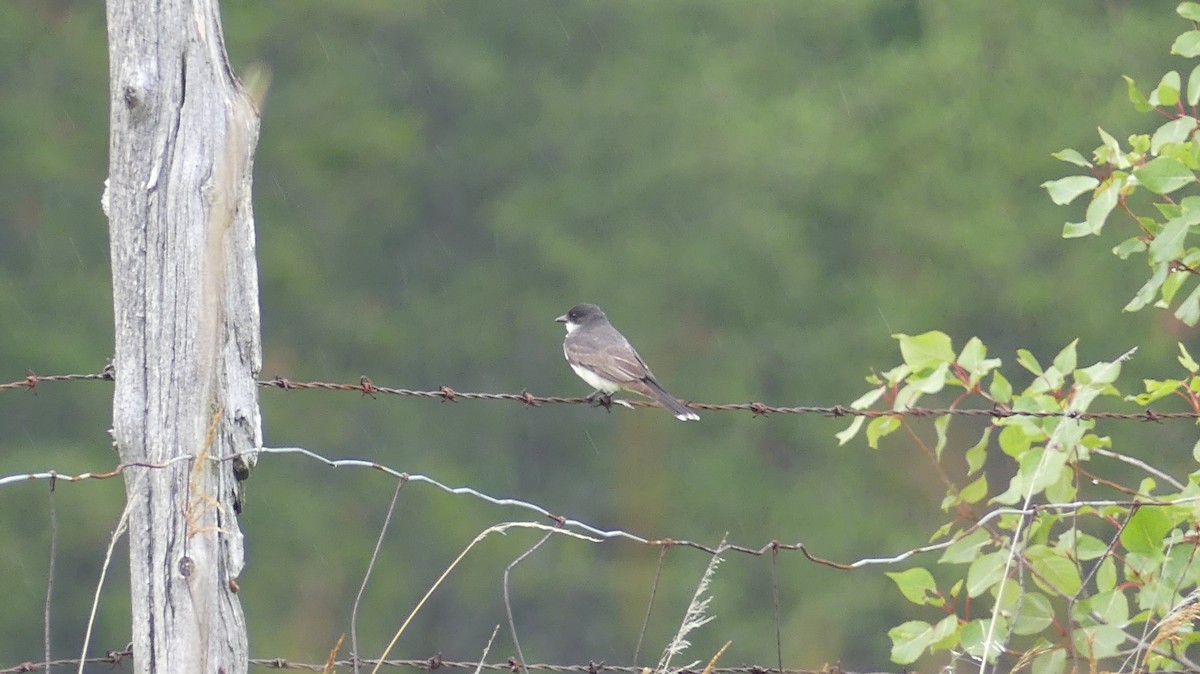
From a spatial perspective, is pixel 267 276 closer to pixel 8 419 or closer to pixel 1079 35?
pixel 8 419

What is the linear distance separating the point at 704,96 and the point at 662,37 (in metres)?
1.38

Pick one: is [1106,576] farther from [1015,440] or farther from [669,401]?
[669,401]

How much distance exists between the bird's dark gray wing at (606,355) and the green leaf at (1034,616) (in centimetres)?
367

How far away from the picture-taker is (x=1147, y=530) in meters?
3.98

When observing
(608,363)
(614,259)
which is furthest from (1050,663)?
(614,259)

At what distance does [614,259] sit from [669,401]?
49.8ft

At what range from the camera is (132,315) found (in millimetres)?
3283

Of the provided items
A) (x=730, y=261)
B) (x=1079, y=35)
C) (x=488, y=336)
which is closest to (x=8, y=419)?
(x=488, y=336)

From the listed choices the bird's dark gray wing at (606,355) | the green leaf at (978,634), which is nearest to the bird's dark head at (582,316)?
the bird's dark gray wing at (606,355)

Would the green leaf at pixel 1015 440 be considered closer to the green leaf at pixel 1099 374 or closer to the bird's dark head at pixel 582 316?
the green leaf at pixel 1099 374

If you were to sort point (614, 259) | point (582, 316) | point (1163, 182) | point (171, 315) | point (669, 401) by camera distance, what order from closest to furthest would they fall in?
point (171, 315) < point (1163, 182) < point (669, 401) < point (582, 316) < point (614, 259)

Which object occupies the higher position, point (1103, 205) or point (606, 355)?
point (1103, 205)

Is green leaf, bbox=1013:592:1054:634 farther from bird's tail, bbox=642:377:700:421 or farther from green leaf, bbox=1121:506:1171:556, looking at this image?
bird's tail, bbox=642:377:700:421

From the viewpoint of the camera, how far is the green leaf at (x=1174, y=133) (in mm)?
4551
